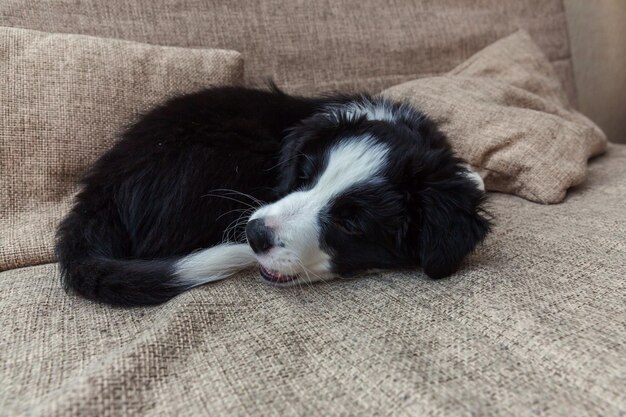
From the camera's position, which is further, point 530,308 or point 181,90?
point 181,90

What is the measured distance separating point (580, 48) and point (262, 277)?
2330 millimetres

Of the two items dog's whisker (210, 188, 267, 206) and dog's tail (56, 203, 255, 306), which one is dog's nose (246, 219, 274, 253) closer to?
dog's tail (56, 203, 255, 306)

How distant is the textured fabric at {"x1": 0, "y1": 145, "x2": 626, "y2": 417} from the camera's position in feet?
2.25

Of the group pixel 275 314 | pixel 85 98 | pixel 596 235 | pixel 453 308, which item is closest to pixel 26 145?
pixel 85 98

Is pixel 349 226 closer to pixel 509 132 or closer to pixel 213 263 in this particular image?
pixel 213 263

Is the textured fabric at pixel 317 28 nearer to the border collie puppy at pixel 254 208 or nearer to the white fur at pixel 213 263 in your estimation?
the border collie puppy at pixel 254 208

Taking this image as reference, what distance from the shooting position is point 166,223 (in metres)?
1.15

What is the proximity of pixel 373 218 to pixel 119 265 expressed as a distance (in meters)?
0.57

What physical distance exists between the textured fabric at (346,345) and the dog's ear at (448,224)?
4cm

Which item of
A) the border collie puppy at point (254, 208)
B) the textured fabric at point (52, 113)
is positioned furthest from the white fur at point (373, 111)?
the textured fabric at point (52, 113)

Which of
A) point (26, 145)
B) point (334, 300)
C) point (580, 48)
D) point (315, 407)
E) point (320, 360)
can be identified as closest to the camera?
point (315, 407)

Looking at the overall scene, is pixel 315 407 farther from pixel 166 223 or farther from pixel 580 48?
pixel 580 48

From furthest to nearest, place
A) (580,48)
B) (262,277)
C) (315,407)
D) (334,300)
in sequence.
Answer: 1. (580,48)
2. (262,277)
3. (334,300)
4. (315,407)

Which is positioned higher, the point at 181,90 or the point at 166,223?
the point at 181,90
